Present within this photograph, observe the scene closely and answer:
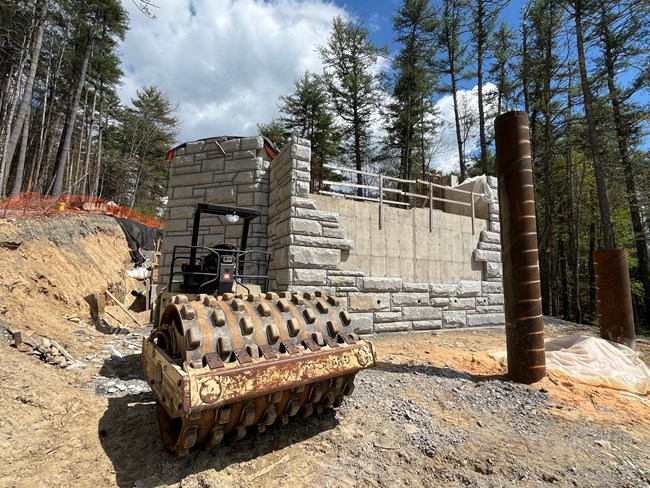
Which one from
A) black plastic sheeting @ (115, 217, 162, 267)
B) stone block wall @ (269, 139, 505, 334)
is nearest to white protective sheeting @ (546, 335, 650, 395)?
stone block wall @ (269, 139, 505, 334)

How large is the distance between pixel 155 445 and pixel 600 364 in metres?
5.90

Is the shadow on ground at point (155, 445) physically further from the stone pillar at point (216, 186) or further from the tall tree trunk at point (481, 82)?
the tall tree trunk at point (481, 82)

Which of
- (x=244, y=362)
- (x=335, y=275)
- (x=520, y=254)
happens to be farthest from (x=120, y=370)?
(x=520, y=254)

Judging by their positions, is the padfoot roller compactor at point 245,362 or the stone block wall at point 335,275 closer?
the padfoot roller compactor at point 245,362

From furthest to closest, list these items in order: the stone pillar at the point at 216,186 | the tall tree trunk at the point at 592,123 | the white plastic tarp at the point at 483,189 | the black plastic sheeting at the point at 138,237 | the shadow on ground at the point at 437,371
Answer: the black plastic sheeting at the point at 138,237 → the tall tree trunk at the point at 592,123 → the white plastic tarp at the point at 483,189 → the stone pillar at the point at 216,186 → the shadow on ground at the point at 437,371

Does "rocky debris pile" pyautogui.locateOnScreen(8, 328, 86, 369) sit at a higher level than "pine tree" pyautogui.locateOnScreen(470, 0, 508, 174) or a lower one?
lower

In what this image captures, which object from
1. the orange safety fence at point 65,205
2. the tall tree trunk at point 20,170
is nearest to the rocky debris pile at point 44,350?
the orange safety fence at point 65,205

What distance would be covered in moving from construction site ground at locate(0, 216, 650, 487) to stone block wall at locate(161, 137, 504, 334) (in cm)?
198

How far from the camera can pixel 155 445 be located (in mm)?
2650

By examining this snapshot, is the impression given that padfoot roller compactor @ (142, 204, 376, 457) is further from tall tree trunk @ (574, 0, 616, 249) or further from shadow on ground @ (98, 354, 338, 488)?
tall tree trunk @ (574, 0, 616, 249)

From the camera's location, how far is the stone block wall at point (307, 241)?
671 centimetres

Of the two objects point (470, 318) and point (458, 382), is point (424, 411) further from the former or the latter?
point (470, 318)

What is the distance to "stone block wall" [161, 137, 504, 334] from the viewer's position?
6.71m

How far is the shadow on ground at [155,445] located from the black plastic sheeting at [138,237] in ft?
37.8
